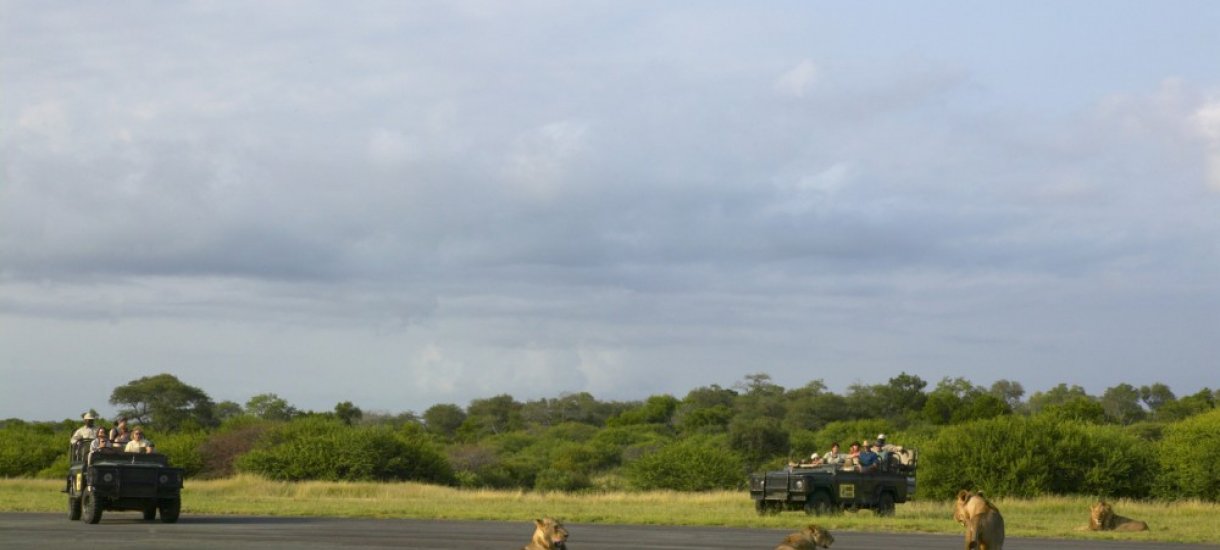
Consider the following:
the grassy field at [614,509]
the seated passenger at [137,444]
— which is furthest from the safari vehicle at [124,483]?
the grassy field at [614,509]

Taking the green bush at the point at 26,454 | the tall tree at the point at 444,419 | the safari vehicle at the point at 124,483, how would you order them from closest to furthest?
the safari vehicle at the point at 124,483
the green bush at the point at 26,454
the tall tree at the point at 444,419

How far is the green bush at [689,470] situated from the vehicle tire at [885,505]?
819 inches

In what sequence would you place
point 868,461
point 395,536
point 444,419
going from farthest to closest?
point 444,419
point 868,461
point 395,536

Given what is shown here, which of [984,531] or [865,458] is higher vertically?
[865,458]

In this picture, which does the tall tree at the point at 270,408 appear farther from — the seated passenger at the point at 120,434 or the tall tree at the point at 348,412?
the seated passenger at the point at 120,434

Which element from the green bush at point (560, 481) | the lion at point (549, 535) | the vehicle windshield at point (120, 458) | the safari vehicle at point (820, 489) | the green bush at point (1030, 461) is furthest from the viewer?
the green bush at point (560, 481)

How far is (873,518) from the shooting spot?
3116cm

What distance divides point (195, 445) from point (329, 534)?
127 feet

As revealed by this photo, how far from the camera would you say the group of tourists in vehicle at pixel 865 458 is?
32.2 m

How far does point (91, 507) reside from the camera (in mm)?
27938

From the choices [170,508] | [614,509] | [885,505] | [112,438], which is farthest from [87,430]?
[885,505]

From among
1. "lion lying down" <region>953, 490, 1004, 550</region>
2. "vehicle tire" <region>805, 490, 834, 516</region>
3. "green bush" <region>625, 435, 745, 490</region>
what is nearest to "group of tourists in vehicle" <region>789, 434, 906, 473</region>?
"vehicle tire" <region>805, 490, 834, 516</region>

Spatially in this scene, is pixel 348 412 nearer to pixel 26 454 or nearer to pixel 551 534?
pixel 26 454

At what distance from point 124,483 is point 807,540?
16.1 m
